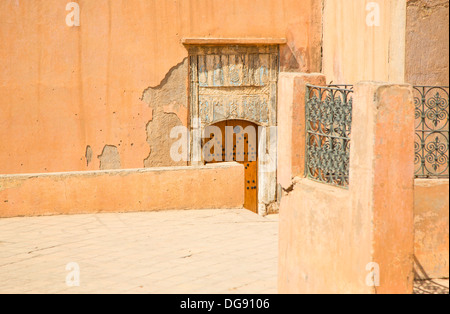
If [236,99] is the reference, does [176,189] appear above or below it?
below

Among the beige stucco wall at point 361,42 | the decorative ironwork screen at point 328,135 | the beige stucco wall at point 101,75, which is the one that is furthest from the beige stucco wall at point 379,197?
the beige stucco wall at point 101,75

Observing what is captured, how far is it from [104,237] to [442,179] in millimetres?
4243

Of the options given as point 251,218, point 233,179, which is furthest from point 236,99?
point 251,218

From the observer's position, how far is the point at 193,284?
656cm

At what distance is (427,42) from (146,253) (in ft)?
12.2

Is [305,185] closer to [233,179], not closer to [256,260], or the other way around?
[256,260]

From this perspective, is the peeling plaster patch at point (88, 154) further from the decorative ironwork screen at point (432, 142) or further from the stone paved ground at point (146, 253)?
the decorative ironwork screen at point (432, 142)

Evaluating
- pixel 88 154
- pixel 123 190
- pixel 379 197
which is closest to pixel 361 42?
pixel 123 190

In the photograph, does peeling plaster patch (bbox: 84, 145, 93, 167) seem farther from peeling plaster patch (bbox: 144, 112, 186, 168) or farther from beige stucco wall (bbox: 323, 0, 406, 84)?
beige stucco wall (bbox: 323, 0, 406, 84)

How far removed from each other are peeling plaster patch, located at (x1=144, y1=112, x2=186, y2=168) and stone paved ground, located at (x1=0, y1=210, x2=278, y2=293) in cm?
262

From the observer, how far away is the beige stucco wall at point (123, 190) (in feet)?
31.1

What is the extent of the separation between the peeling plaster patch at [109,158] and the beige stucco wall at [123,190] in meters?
2.50

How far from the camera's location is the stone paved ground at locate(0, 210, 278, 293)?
6.61 m
